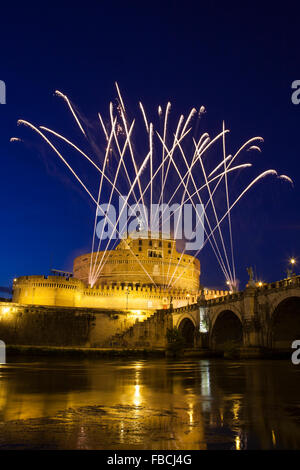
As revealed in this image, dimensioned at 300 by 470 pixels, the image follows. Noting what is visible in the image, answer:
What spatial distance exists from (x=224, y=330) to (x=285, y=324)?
15.4m

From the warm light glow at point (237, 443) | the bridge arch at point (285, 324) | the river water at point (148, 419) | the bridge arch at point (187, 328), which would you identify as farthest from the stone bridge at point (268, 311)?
the warm light glow at point (237, 443)

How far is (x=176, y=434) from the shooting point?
21.0 feet

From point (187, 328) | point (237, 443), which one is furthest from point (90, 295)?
point (237, 443)

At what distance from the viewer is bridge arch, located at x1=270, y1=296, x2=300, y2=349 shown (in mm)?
35500

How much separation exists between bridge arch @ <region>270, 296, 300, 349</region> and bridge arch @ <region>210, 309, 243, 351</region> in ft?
34.5

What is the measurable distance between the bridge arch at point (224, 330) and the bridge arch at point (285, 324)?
34.5 ft

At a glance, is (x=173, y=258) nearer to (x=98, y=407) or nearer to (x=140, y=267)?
(x=140, y=267)

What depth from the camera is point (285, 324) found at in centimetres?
3716

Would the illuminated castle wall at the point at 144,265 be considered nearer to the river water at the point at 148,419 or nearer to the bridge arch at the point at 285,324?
the bridge arch at the point at 285,324

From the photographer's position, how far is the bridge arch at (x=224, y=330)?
48.8 meters

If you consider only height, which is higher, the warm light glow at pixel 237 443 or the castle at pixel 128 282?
the castle at pixel 128 282

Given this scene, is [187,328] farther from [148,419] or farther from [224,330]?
[148,419]

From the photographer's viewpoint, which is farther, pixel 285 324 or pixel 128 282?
pixel 128 282

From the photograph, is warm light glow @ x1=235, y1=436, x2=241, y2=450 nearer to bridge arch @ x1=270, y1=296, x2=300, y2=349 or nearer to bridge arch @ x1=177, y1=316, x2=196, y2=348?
bridge arch @ x1=270, y1=296, x2=300, y2=349
